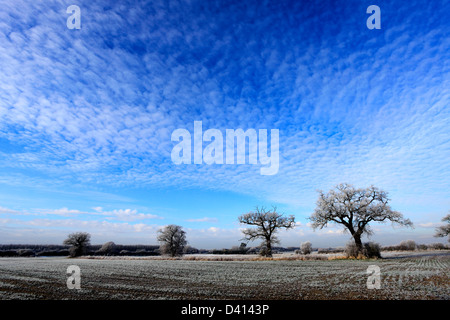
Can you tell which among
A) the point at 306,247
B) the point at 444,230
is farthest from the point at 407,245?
the point at 306,247

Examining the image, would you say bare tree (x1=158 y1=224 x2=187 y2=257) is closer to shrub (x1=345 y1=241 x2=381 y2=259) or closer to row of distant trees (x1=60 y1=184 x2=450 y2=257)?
row of distant trees (x1=60 y1=184 x2=450 y2=257)

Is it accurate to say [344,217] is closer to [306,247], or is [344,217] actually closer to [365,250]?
[365,250]

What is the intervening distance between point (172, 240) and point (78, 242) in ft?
97.8

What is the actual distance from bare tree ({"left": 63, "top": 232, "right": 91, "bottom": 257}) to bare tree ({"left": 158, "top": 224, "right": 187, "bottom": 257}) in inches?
1004

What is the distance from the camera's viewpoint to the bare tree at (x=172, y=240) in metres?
56.4

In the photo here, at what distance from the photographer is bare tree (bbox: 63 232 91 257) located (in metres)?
64.1

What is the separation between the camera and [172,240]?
57.1 metres

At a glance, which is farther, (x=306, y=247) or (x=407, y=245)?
(x=306, y=247)

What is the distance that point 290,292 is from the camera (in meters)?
10.3

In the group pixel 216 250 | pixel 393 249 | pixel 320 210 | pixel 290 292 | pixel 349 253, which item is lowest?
pixel 216 250
